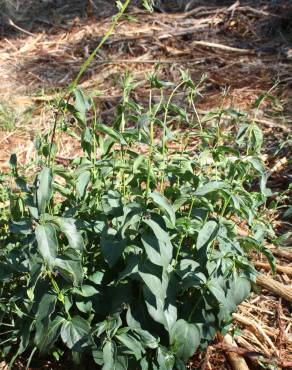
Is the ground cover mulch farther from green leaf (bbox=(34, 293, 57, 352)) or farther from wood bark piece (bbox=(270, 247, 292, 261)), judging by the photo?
green leaf (bbox=(34, 293, 57, 352))

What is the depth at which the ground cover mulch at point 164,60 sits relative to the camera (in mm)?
4254

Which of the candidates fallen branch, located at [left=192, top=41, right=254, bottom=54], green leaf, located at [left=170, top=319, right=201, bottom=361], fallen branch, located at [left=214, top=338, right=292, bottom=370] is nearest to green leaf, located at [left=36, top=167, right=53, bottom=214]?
green leaf, located at [left=170, top=319, right=201, bottom=361]

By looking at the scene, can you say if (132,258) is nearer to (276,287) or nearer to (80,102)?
(80,102)

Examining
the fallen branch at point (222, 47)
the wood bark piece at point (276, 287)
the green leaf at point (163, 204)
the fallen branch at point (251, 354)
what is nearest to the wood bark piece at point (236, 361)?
the fallen branch at point (251, 354)

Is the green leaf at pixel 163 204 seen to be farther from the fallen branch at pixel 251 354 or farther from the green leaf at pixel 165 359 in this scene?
the fallen branch at pixel 251 354

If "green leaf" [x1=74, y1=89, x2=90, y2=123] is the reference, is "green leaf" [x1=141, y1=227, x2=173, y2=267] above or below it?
below

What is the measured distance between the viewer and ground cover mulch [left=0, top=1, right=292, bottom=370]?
167 inches

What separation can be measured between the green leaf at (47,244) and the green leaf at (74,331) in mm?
403

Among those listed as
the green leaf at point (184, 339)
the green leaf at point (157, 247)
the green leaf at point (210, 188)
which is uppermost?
the green leaf at point (210, 188)

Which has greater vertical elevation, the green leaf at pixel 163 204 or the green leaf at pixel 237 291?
the green leaf at pixel 163 204

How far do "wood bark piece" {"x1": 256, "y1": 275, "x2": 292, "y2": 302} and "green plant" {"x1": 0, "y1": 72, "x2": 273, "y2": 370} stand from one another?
52 centimetres

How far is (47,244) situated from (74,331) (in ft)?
1.52

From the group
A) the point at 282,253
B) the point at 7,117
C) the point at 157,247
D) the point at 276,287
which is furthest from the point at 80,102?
the point at 7,117

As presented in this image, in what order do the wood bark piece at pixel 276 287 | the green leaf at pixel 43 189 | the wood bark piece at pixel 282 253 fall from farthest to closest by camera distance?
the wood bark piece at pixel 282 253 < the wood bark piece at pixel 276 287 < the green leaf at pixel 43 189
